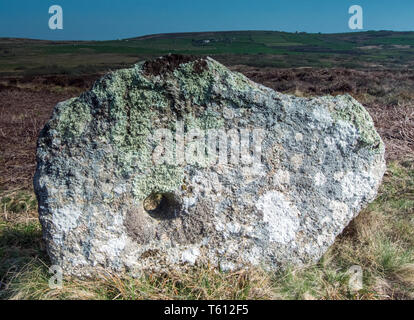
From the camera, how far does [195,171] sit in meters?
3.18

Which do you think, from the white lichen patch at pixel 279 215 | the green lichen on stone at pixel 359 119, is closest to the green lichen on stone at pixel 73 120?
the white lichen patch at pixel 279 215

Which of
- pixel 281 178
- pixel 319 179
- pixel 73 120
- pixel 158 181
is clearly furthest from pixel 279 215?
pixel 73 120

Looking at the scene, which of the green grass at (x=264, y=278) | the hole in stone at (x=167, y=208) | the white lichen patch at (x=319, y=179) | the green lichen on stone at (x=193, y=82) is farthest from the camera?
the white lichen patch at (x=319, y=179)

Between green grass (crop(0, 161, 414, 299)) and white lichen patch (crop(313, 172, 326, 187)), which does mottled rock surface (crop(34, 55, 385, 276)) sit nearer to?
white lichen patch (crop(313, 172, 326, 187))

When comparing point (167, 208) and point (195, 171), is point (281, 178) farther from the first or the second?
point (167, 208)

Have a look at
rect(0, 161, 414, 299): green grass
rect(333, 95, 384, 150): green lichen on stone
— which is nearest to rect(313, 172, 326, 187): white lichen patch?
rect(333, 95, 384, 150): green lichen on stone

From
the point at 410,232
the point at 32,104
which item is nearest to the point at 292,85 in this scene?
the point at 32,104

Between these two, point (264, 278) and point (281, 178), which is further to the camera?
point (281, 178)

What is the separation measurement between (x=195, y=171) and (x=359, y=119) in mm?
1625

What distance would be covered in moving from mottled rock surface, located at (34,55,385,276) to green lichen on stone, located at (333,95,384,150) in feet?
0.04

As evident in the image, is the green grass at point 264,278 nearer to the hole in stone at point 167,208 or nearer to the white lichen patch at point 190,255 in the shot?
the white lichen patch at point 190,255

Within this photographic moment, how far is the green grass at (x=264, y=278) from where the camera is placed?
296 centimetres

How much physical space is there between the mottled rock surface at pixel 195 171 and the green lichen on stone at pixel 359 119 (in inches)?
0.5

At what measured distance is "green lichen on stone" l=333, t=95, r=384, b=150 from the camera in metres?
3.36
